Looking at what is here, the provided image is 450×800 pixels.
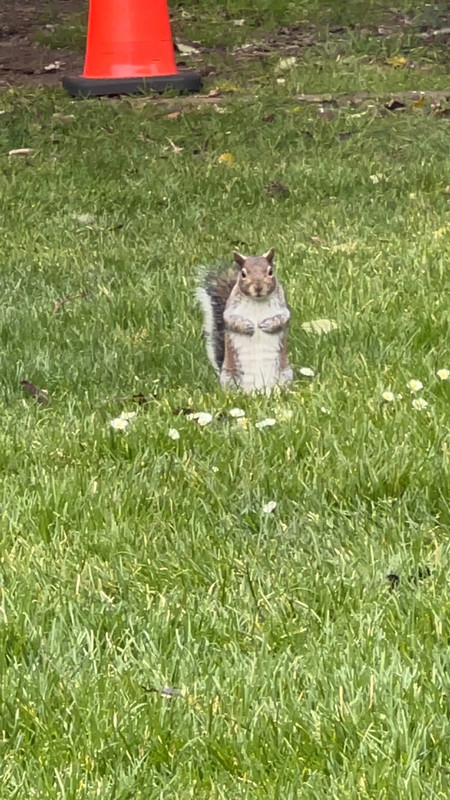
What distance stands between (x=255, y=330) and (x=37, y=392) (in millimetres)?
677

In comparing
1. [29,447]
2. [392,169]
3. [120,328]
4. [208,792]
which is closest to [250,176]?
[392,169]

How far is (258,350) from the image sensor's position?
11.8ft

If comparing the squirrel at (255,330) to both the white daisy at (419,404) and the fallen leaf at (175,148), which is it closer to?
the white daisy at (419,404)

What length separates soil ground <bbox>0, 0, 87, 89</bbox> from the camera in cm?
1011

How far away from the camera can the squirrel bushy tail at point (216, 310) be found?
385 centimetres

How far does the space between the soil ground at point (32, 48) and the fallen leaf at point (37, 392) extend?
6.20 m

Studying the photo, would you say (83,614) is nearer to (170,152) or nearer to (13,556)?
(13,556)

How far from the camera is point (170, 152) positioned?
7.13m

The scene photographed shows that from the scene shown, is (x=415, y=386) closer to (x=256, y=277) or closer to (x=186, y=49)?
(x=256, y=277)

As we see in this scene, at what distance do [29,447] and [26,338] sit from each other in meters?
1.00

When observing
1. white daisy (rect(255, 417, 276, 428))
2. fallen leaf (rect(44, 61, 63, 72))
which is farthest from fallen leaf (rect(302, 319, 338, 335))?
fallen leaf (rect(44, 61, 63, 72))

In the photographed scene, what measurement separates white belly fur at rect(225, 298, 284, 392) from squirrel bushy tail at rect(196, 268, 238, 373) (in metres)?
0.20

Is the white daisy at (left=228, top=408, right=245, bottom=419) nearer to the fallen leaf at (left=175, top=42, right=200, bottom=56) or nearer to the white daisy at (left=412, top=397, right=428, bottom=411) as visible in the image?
the white daisy at (left=412, top=397, right=428, bottom=411)

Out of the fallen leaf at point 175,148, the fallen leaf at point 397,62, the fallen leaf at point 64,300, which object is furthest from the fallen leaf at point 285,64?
the fallen leaf at point 64,300
